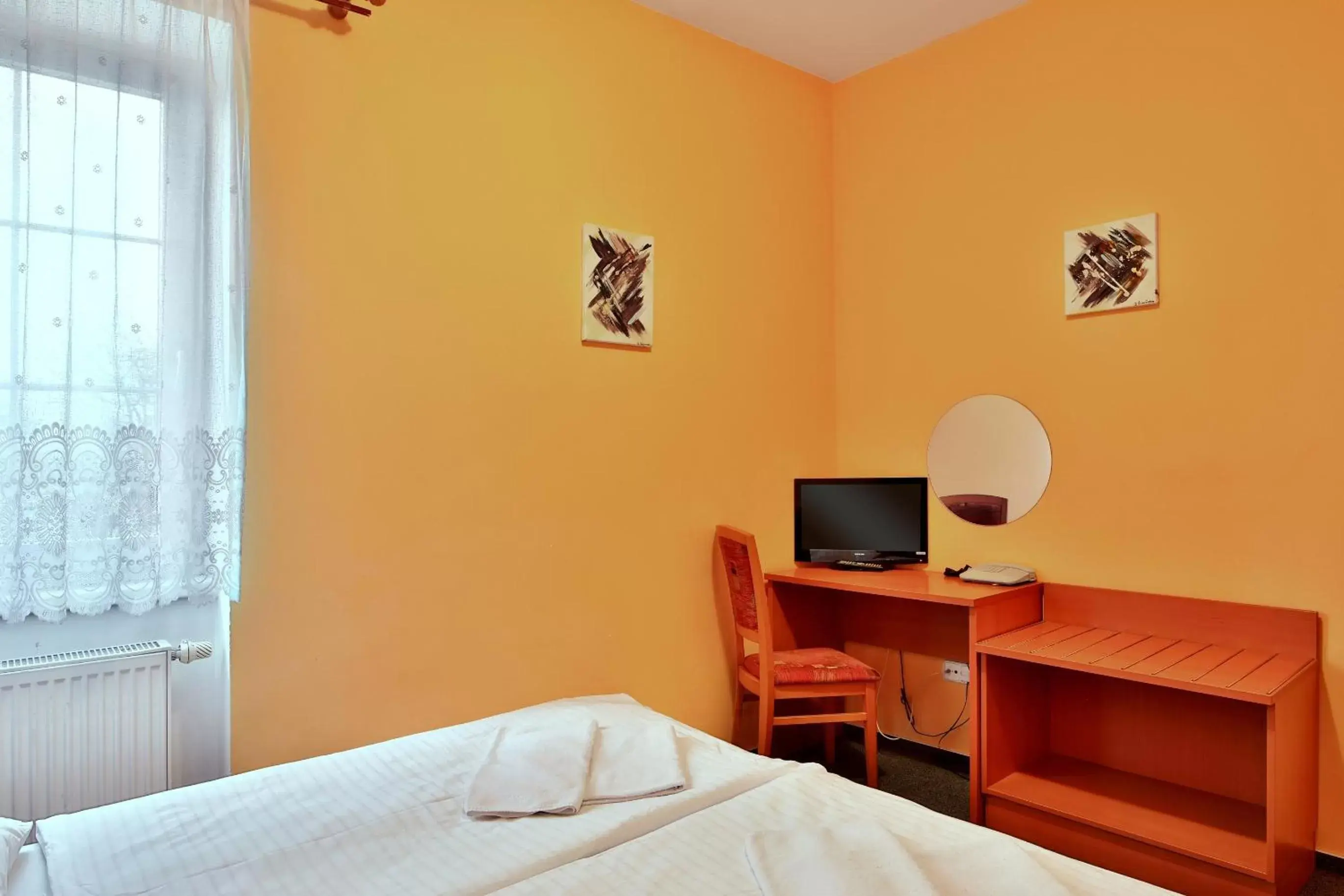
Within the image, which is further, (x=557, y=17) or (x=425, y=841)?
(x=557, y=17)

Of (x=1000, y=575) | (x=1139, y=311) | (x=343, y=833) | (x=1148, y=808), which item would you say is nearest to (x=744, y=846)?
(x=343, y=833)

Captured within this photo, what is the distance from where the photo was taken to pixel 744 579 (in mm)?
2963

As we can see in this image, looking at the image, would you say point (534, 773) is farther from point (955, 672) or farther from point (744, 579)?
point (955, 672)

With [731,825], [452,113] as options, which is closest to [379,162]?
[452,113]

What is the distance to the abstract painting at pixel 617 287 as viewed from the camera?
9.41 feet

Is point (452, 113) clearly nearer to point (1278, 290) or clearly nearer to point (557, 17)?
point (557, 17)

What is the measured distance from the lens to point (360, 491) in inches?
93.7

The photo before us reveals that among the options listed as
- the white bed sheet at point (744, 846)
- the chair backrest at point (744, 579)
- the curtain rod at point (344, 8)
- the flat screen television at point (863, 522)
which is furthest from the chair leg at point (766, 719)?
the curtain rod at point (344, 8)

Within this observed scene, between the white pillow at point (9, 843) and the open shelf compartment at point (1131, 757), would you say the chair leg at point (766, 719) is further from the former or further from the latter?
the white pillow at point (9, 843)

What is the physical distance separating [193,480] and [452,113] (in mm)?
1324

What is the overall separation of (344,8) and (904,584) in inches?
98.2

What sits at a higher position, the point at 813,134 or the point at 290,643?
the point at 813,134

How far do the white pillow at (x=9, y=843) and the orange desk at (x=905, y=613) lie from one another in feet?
7.56

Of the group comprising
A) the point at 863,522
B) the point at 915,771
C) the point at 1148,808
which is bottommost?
the point at 915,771
